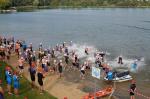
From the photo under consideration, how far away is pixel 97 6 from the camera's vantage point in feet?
625

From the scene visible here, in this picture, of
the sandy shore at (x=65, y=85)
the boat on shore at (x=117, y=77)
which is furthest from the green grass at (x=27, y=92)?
the boat on shore at (x=117, y=77)

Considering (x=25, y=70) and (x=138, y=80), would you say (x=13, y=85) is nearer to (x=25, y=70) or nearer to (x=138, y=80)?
(x=25, y=70)

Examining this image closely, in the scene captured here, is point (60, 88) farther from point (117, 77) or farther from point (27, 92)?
point (117, 77)

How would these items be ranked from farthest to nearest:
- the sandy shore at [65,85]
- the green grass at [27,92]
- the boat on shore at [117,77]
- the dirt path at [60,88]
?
the boat on shore at [117,77], the sandy shore at [65,85], the dirt path at [60,88], the green grass at [27,92]

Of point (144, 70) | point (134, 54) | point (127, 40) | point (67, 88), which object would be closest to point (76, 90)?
point (67, 88)

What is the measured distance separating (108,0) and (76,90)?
17187 centimetres

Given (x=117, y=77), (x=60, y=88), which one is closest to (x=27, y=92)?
(x=60, y=88)

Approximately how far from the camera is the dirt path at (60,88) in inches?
1000

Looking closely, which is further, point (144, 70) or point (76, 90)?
point (144, 70)

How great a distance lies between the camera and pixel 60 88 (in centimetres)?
2722

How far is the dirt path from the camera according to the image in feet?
83.3

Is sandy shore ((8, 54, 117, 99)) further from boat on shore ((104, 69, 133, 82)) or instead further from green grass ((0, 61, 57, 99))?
boat on shore ((104, 69, 133, 82))

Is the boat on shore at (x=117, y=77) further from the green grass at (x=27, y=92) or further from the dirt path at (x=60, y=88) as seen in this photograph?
the green grass at (x=27, y=92)

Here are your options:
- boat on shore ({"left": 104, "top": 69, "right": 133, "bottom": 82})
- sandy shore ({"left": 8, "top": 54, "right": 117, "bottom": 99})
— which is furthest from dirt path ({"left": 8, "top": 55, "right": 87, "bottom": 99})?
boat on shore ({"left": 104, "top": 69, "right": 133, "bottom": 82})
